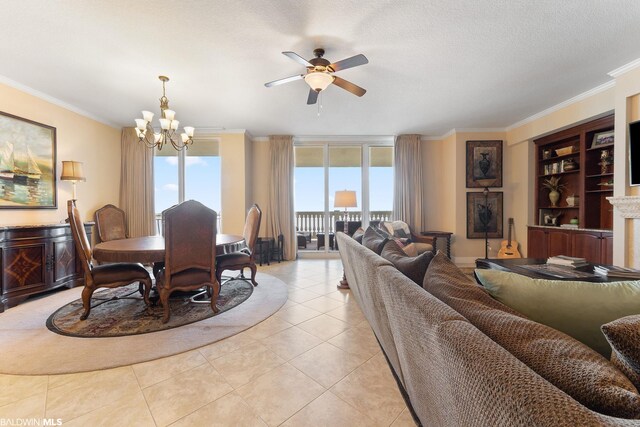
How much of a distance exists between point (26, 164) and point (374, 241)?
4.25m

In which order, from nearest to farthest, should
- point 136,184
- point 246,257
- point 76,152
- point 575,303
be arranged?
point 575,303, point 246,257, point 76,152, point 136,184

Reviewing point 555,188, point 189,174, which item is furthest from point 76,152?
point 555,188

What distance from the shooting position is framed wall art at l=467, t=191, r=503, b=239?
4680 millimetres

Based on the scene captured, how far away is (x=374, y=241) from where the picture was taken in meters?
2.07

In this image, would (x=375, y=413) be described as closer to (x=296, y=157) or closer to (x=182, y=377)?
(x=182, y=377)

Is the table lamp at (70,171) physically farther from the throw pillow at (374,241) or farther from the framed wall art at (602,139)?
the framed wall art at (602,139)

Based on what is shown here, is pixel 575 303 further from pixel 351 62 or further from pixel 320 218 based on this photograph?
pixel 320 218

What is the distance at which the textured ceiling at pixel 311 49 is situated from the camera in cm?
188

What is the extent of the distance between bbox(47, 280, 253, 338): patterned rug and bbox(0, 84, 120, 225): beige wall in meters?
1.35

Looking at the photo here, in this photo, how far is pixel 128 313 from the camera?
249 cm

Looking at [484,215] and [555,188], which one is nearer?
[555,188]

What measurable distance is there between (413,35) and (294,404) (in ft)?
9.36

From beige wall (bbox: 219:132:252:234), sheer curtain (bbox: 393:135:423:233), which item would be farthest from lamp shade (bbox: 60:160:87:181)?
sheer curtain (bbox: 393:135:423:233)

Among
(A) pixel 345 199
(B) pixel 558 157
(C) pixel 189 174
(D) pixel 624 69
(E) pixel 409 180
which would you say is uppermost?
(D) pixel 624 69
